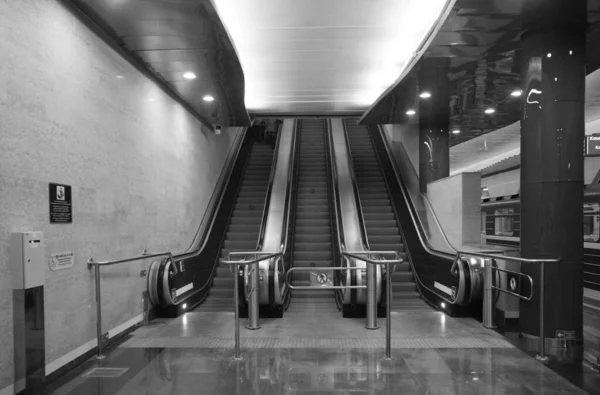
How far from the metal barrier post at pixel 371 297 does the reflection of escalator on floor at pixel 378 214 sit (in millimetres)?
1422

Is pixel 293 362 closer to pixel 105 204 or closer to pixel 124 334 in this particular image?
pixel 124 334

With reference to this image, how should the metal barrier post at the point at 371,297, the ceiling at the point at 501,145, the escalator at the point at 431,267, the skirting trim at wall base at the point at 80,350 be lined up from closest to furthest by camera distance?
the skirting trim at wall base at the point at 80,350
the metal barrier post at the point at 371,297
the escalator at the point at 431,267
the ceiling at the point at 501,145

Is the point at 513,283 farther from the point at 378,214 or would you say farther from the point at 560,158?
the point at 378,214

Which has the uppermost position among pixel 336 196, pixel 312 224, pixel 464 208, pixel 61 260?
pixel 336 196

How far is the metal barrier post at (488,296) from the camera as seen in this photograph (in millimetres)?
5020

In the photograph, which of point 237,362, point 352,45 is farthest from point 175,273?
point 352,45

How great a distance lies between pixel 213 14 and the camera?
3.76 meters

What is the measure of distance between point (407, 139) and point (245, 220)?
5.21m

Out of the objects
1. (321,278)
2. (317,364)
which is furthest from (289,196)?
(317,364)

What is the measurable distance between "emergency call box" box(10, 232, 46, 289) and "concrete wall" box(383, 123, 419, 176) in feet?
29.4

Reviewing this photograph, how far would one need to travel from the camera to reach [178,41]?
443cm

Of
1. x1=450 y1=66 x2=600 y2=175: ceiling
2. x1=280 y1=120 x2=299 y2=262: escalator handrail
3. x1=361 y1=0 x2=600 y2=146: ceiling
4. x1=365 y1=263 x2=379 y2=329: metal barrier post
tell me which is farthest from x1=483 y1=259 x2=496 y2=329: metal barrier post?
x1=450 y1=66 x2=600 y2=175: ceiling

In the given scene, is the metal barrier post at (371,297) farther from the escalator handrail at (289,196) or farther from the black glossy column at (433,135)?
the black glossy column at (433,135)

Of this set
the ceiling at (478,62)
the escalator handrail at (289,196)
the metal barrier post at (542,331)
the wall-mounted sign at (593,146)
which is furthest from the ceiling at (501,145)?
the escalator handrail at (289,196)
